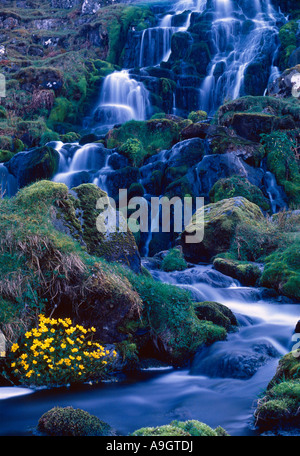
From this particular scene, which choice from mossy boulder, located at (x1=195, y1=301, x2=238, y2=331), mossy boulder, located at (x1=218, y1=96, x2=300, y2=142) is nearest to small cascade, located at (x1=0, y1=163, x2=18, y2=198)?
mossy boulder, located at (x1=218, y1=96, x2=300, y2=142)

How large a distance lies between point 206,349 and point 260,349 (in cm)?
80

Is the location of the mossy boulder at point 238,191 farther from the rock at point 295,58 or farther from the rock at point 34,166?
the rock at point 295,58

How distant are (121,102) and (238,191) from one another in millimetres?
15623

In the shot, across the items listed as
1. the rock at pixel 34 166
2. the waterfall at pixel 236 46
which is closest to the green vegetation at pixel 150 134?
the rock at pixel 34 166

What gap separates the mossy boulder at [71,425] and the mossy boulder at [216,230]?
920cm

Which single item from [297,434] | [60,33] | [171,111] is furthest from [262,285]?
[60,33]

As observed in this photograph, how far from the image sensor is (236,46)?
105 ft

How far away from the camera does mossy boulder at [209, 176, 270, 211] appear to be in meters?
15.6

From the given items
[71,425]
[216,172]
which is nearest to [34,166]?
[216,172]

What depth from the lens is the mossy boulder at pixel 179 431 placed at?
126 inches

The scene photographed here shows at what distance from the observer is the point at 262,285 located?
1015cm

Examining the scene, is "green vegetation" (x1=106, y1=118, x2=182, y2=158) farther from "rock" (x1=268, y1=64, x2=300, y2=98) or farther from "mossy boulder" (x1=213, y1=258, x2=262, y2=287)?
"mossy boulder" (x1=213, y1=258, x2=262, y2=287)

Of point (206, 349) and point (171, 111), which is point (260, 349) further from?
point (171, 111)

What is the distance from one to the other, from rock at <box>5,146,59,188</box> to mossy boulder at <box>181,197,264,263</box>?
7.40 m
